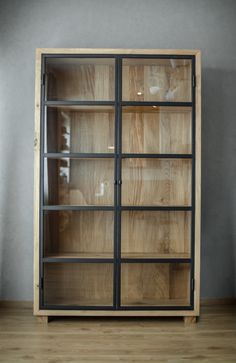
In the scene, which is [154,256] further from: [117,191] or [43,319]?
[43,319]

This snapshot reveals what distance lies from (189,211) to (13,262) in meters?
1.46

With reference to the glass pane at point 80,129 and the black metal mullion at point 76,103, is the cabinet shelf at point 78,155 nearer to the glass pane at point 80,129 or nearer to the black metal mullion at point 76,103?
the glass pane at point 80,129

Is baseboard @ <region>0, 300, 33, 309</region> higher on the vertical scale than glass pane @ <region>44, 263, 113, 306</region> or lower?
lower

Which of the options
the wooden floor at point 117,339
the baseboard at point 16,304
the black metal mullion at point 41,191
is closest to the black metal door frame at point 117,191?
the black metal mullion at point 41,191

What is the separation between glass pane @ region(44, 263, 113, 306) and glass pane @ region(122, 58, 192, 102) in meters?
1.23

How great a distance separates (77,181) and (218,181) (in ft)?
3.83

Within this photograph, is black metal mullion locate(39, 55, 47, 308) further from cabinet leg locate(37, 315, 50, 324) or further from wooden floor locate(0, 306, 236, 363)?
wooden floor locate(0, 306, 236, 363)

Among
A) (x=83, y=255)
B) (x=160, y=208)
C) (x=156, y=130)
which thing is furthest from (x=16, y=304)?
(x=156, y=130)

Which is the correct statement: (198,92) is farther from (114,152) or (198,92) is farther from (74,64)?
(74,64)

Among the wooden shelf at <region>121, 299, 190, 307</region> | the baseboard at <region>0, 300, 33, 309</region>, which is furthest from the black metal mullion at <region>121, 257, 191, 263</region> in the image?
the baseboard at <region>0, 300, 33, 309</region>

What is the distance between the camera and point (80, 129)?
104 inches

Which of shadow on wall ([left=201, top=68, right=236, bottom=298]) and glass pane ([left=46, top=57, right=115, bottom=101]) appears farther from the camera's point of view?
shadow on wall ([left=201, top=68, right=236, bottom=298])

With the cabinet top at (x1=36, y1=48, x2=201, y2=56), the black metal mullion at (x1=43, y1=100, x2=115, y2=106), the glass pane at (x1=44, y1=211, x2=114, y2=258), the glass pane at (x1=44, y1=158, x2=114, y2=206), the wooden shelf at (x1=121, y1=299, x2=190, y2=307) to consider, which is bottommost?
the wooden shelf at (x1=121, y1=299, x2=190, y2=307)

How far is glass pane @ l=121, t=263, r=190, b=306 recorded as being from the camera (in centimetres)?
263
